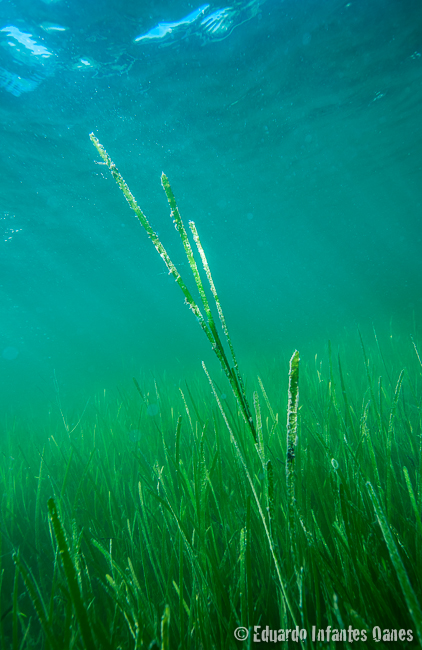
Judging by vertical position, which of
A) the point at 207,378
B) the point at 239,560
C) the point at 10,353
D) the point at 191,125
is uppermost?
Result: the point at 10,353

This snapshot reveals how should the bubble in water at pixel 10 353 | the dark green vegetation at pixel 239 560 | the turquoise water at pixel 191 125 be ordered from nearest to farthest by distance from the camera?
the dark green vegetation at pixel 239 560, the turquoise water at pixel 191 125, the bubble in water at pixel 10 353

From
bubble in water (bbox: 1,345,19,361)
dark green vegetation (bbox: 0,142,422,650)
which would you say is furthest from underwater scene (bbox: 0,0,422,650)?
bubble in water (bbox: 1,345,19,361)

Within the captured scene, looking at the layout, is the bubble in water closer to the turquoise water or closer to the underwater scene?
the turquoise water

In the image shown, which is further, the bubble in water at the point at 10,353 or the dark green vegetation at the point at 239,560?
the bubble in water at the point at 10,353

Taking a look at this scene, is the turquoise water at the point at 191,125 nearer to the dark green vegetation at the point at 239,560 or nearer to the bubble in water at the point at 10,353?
the dark green vegetation at the point at 239,560

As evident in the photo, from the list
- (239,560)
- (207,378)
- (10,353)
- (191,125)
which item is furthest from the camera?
(10,353)

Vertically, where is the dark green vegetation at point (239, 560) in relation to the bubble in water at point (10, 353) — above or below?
below

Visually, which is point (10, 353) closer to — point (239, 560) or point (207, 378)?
point (207, 378)

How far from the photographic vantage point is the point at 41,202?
1496cm

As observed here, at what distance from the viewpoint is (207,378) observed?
4.80 meters

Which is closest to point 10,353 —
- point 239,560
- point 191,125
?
point 191,125

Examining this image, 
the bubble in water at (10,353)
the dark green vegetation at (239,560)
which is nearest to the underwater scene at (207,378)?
the dark green vegetation at (239,560)

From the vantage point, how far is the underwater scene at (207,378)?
105 centimetres

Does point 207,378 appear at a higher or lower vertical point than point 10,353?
lower
